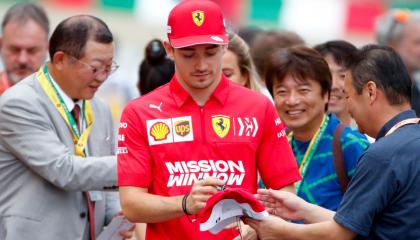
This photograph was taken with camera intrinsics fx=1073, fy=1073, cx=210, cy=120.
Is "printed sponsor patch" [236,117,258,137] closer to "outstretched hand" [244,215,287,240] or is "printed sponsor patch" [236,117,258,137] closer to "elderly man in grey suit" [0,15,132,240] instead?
"outstretched hand" [244,215,287,240]

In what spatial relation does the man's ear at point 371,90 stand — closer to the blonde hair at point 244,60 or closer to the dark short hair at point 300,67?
the dark short hair at point 300,67

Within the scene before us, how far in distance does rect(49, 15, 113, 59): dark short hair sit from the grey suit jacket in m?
0.29

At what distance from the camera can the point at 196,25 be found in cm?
563

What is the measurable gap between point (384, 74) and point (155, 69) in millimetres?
2541

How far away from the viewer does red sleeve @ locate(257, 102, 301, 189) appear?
5.69m

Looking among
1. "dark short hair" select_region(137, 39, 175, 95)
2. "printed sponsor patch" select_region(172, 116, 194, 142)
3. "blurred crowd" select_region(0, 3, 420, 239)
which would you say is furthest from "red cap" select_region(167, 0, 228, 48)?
"dark short hair" select_region(137, 39, 175, 95)

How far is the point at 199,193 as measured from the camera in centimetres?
527

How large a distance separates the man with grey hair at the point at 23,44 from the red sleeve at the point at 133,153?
3.49 m

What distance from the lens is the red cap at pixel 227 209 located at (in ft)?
17.0

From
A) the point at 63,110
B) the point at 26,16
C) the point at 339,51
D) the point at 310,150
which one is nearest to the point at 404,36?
the point at 339,51

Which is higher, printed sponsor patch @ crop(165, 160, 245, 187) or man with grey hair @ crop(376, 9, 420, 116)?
printed sponsor patch @ crop(165, 160, 245, 187)

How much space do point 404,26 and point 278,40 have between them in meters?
1.90

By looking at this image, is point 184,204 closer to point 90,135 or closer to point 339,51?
point 90,135

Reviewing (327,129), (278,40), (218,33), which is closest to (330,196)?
(327,129)
